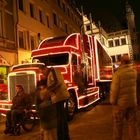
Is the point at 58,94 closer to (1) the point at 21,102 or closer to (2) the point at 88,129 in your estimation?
(2) the point at 88,129

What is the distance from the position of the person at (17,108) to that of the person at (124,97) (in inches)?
172

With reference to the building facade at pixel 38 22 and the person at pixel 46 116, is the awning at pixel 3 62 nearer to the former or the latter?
the building facade at pixel 38 22

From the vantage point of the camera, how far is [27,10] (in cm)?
2548

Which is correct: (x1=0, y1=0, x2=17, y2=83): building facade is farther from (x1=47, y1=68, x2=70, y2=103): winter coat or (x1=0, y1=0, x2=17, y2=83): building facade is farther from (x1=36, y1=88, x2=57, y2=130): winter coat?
(x1=36, y1=88, x2=57, y2=130): winter coat

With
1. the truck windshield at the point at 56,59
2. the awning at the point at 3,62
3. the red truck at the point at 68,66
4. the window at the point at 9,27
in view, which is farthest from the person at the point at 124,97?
the window at the point at 9,27

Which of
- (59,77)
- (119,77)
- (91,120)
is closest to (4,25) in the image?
(91,120)

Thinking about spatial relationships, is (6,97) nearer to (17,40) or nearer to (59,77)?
(59,77)

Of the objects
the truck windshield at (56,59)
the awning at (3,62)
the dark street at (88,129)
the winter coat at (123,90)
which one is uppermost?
the awning at (3,62)

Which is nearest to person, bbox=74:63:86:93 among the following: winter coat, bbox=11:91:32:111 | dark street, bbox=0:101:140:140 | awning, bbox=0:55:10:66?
dark street, bbox=0:101:140:140

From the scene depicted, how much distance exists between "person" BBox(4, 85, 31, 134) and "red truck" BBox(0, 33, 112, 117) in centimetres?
84

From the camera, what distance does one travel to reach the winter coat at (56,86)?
747 cm

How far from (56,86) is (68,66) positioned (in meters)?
5.33

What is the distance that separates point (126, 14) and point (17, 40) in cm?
6934

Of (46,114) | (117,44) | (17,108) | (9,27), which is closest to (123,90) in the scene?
(46,114)
